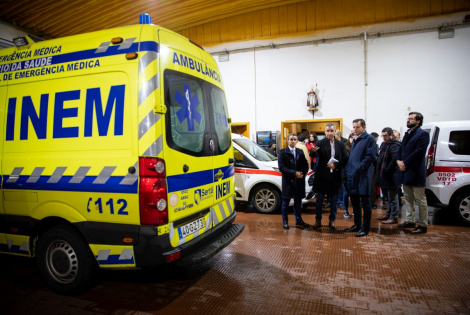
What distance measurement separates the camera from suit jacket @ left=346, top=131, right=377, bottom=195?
4.37 metres

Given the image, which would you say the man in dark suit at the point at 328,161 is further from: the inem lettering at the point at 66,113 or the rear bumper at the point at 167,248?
the inem lettering at the point at 66,113

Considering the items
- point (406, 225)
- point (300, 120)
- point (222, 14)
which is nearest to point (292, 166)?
point (406, 225)

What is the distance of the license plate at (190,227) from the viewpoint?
8.49ft

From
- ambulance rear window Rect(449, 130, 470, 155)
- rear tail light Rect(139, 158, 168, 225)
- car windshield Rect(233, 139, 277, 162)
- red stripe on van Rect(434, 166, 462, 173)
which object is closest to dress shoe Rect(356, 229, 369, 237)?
red stripe on van Rect(434, 166, 462, 173)

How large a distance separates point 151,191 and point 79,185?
2.32 feet

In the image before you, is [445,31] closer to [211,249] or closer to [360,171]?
[360,171]

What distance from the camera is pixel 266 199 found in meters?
6.09

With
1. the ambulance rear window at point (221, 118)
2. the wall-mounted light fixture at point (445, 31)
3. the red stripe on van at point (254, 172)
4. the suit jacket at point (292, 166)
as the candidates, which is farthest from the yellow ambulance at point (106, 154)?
the wall-mounted light fixture at point (445, 31)

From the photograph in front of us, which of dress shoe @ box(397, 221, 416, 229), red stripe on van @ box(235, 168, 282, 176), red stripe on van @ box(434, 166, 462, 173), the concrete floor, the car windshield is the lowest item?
the concrete floor

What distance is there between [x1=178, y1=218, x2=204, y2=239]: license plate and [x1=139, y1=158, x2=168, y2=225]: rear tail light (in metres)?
0.27

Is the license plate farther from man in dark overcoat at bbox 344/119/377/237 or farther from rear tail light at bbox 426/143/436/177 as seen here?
rear tail light at bbox 426/143/436/177

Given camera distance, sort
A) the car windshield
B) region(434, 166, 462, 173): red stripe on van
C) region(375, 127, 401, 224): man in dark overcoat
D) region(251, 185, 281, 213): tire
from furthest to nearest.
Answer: the car windshield < region(251, 185, 281, 213): tire < region(375, 127, 401, 224): man in dark overcoat < region(434, 166, 462, 173): red stripe on van

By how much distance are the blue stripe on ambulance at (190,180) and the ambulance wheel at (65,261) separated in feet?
3.38

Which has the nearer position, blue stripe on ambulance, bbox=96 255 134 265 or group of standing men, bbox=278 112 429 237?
blue stripe on ambulance, bbox=96 255 134 265
